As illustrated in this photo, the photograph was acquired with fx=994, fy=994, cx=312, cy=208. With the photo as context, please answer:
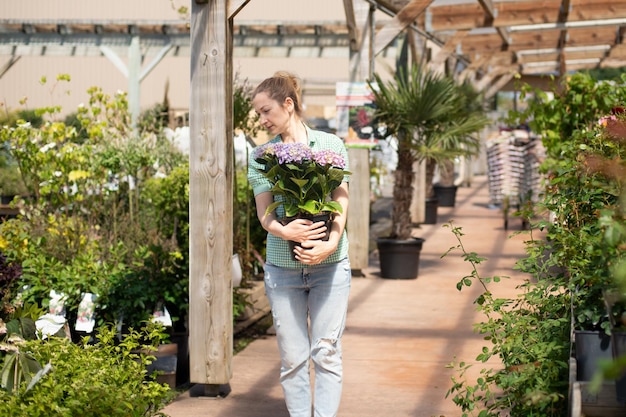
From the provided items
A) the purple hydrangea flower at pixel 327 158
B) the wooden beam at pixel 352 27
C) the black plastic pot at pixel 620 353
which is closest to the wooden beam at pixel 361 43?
the wooden beam at pixel 352 27

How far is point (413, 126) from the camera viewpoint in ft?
27.0

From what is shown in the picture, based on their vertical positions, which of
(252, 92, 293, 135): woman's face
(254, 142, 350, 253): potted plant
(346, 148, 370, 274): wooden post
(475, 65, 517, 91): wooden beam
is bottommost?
(346, 148, 370, 274): wooden post

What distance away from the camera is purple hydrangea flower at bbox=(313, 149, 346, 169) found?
3.43m

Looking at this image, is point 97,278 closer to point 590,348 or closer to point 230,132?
point 230,132

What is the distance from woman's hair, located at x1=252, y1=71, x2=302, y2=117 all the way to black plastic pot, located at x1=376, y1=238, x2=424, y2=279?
5.04 m

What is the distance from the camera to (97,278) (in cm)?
523

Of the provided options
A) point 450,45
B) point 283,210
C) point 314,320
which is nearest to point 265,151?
point 283,210

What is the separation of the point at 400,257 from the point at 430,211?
4288mm

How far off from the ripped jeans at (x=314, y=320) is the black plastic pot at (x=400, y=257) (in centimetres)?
500

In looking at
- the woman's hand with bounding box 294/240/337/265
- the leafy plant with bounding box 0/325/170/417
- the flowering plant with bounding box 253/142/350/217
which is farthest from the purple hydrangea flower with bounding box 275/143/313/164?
the leafy plant with bounding box 0/325/170/417

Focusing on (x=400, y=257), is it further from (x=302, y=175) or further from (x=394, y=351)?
(x=302, y=175)

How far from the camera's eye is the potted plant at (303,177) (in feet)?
11.3

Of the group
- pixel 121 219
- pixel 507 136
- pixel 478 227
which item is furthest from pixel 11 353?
pixel 507 136

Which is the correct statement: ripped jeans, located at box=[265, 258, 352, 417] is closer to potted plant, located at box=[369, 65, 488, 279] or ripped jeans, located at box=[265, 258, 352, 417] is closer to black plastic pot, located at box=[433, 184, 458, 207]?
potted plant, located at box=[369, 65, 488, 279]
